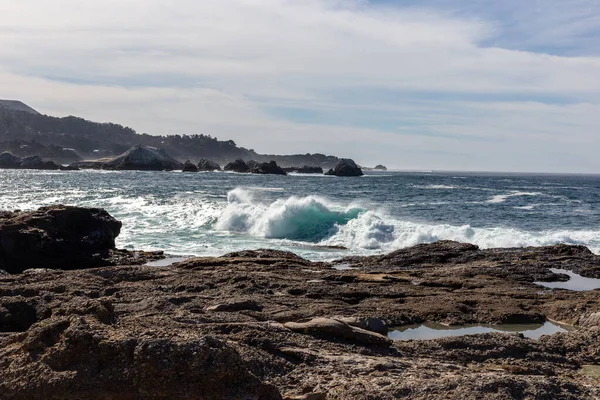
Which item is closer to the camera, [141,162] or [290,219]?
[290,219]

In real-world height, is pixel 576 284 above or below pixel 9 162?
below

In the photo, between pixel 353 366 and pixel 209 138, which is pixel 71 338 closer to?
pixel 353 366

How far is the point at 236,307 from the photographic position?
759cm

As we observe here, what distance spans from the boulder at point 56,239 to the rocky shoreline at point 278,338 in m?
3.35

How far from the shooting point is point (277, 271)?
12008 mm

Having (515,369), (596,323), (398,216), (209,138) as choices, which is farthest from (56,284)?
(209,138)

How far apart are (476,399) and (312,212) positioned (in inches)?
920

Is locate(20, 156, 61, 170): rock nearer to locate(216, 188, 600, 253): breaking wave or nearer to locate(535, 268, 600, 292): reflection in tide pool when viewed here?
locate(216, 188, 600, 253): breaking wave

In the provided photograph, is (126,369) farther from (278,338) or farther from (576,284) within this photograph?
(576,284)

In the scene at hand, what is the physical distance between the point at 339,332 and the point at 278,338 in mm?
787

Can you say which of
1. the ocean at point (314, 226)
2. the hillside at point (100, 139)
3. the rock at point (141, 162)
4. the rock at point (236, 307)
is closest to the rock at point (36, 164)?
the rock at point (141, 162)

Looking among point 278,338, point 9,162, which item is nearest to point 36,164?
point 9,162

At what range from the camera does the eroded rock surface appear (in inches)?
175

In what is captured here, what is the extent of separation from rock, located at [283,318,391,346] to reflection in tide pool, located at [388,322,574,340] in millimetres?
1702
